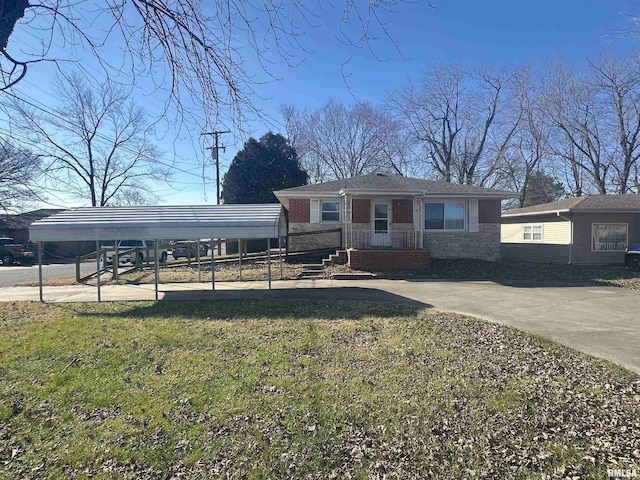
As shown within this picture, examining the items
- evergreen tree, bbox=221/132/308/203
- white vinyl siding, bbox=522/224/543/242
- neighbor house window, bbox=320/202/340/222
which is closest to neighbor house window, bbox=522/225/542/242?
white vinyl siding, bbox=522/224/543/242

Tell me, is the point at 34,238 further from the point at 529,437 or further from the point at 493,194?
the point at 493,194

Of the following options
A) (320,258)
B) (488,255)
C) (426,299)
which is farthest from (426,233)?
(426,299)

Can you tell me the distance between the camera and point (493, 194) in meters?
16.6

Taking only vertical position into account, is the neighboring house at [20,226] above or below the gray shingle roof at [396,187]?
below

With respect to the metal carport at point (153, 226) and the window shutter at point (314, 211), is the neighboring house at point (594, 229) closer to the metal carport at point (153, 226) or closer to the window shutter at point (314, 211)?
the window shutter at point (314, 211)

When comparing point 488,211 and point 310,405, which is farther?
point 488,211

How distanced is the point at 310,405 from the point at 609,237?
19.3m

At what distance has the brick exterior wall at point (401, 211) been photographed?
17.0 metres

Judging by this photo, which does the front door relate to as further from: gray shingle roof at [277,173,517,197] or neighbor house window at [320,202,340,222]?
neighbor house window at [320,202,340,222]

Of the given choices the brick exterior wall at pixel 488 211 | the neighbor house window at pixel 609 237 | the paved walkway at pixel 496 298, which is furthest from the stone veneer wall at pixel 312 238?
the neighbor house window at pixel 609 237

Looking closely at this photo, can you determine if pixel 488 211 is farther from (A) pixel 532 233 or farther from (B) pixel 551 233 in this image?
(A) pixel 532 233

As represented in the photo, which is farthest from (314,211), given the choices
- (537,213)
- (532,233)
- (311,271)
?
(532,233)

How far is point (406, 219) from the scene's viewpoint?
1702cm

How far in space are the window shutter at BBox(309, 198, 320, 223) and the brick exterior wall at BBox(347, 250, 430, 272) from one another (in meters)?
3.85
